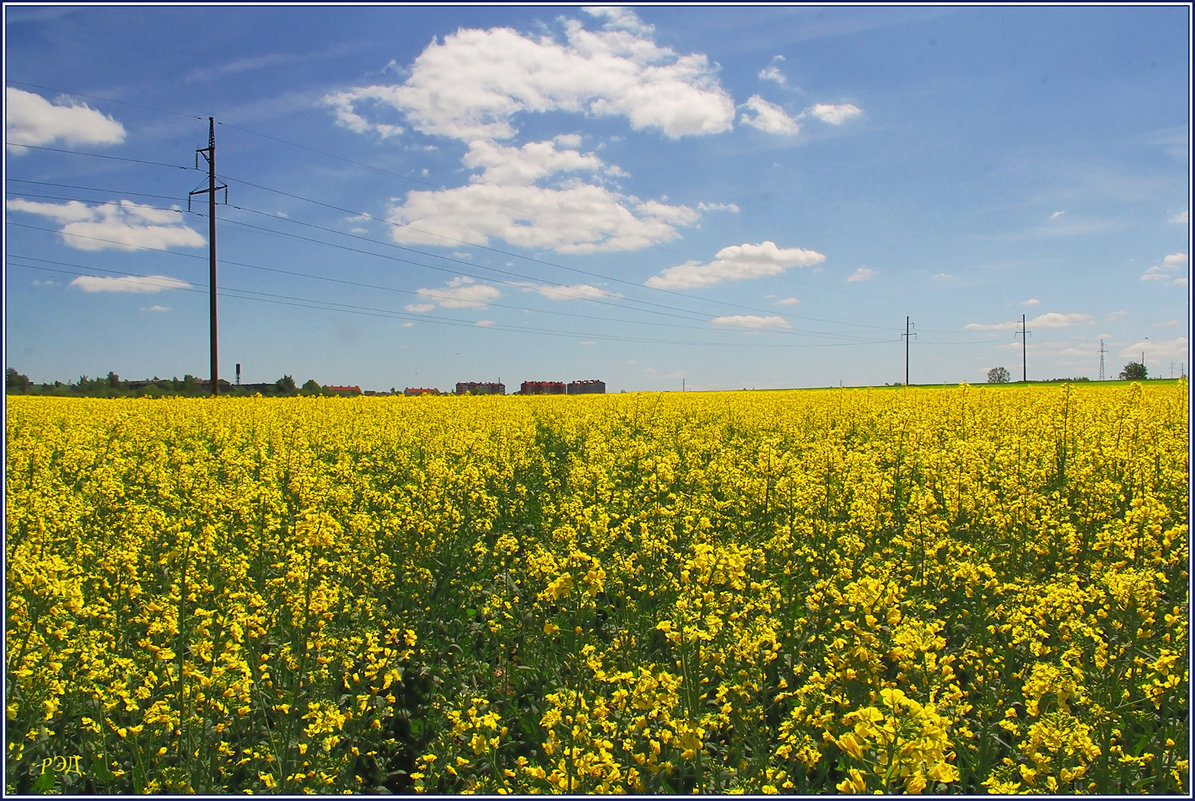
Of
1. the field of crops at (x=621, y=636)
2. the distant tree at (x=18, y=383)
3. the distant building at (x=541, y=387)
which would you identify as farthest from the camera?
the distant building at (x=541, y=387)

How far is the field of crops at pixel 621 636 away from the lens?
117 inches

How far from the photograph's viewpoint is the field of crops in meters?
2.98

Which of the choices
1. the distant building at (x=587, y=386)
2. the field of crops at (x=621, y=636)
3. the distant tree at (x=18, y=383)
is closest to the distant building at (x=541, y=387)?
the distant building at (x=587, y=386)

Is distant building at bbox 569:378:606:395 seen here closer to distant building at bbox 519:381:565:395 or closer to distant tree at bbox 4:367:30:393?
distant building at bbox 519:381:565:395

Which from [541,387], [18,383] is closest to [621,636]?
[18,383]

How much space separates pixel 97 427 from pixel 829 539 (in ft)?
45.4

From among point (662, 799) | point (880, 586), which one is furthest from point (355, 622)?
point (880, 586)

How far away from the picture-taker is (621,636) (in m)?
3.79

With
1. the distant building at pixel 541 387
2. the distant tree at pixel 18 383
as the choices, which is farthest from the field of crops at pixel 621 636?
the distant building at pixel 541 387

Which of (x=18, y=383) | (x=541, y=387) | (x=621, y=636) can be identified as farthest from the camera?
(x=541, y=387)

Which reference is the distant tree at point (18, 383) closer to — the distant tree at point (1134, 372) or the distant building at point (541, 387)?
the distant building at point (541, 387)

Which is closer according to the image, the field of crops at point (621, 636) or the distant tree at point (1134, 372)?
the field of crops at point (621, 636)

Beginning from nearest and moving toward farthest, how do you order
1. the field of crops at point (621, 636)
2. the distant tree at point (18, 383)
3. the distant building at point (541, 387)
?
the field of crops at point (621, 636) → the distant tree at point (18, 383) → the distant building at point (541, 387)

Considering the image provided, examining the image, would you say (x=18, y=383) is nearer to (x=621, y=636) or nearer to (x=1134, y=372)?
(x=621, y=636)
